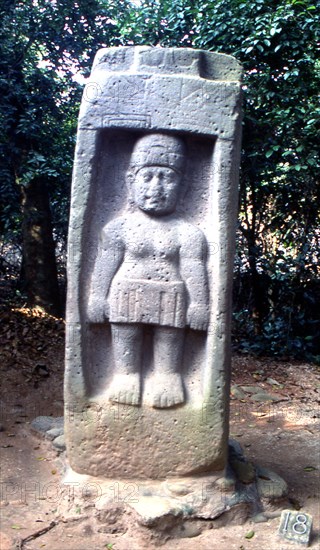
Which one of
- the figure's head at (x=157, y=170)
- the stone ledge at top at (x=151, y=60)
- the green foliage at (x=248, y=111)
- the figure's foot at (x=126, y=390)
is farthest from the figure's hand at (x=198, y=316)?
the green foliage at (x=248, y=111)

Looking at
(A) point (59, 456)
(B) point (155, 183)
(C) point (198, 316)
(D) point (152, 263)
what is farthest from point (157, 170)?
(A) point (59, 456)

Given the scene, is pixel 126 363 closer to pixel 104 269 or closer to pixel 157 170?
pixel 104 269

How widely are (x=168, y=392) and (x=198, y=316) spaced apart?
48 cm

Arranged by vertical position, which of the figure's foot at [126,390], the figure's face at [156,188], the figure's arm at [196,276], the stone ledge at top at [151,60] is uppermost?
the stone ledge at top at [151,60]

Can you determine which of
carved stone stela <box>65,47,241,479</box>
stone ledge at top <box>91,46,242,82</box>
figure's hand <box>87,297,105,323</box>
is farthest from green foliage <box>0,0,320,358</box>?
figure's hand <box>87,297,105,323</box>

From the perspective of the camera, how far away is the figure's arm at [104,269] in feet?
10.8

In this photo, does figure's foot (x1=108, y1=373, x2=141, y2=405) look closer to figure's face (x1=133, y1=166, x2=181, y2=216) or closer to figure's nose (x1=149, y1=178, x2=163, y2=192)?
figure's face (x1=133, y1=166, x2=181, y2=216)

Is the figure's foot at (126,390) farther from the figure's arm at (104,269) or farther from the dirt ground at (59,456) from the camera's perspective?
the dirt ground at (59,456)

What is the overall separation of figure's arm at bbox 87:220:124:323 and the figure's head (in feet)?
0.77

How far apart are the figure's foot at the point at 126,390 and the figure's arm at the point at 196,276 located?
0.48 metres

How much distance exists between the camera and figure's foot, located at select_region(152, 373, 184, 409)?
3299 mm

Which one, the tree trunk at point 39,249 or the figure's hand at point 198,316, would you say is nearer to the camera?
the figure's hand at point 198,316

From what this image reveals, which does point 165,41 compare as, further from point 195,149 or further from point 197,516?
point 197,516

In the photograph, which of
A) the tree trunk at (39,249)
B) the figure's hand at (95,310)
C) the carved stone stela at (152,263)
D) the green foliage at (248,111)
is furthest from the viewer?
the tree trunk at (39,249)
